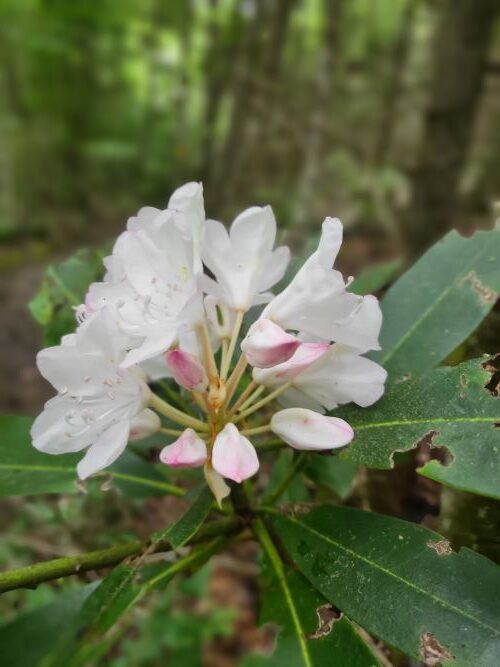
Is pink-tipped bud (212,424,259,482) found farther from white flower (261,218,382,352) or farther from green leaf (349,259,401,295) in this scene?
green leaf (349,259,401,295)

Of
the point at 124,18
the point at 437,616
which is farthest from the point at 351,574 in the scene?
the point at 124,18

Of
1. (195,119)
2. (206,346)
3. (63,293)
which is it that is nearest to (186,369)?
(206,346)

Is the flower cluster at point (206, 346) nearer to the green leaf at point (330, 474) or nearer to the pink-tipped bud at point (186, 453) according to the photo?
the pink-tipped bud at point (186, 453)

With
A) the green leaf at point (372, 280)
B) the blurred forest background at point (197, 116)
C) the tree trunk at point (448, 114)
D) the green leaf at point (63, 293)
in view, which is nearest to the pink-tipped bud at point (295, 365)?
the green leaf at point (63, 293)

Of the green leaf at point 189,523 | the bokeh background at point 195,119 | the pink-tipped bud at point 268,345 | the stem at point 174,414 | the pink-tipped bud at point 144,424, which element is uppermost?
the pink-tipped bud at point 268,345

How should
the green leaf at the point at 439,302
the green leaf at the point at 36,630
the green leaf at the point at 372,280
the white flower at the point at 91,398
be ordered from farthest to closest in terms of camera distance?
the green leaf at the point at 372,280 < the green leaf at the point at 439,302 < the green leaf at the point at 36,630 < the white flower at the point at 91,398

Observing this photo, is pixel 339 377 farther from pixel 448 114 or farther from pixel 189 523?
pixel 448 114
